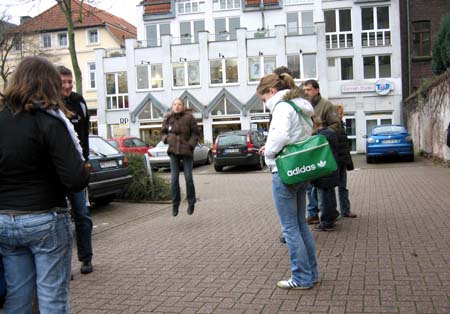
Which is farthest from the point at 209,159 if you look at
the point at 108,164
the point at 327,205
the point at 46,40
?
the point at 46,40

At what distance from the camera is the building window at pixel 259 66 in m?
34.0

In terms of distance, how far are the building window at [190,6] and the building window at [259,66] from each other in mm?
6734

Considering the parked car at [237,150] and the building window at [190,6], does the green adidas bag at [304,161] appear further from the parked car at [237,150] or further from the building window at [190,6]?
the building window at [190,6]

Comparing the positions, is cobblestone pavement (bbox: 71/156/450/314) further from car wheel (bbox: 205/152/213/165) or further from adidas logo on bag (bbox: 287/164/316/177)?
car wheel (bbox: 205/152/213/165)

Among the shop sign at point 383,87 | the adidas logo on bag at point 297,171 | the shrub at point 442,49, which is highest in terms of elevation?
the shrub at point 442,49

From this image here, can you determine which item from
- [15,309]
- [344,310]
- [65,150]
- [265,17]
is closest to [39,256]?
[15,309]

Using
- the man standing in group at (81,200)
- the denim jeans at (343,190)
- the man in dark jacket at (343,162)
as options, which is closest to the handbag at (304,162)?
the man standing in group at (81,200)

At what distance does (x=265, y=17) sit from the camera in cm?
3675

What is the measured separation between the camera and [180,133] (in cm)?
795

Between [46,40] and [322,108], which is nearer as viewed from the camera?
[322,108]

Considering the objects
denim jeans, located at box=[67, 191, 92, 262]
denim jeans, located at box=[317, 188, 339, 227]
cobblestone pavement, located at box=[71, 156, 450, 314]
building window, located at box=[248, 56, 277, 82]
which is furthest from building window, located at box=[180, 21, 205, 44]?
denim jeans, located at box=[67, 191, 92, 262]

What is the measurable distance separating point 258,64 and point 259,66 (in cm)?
16

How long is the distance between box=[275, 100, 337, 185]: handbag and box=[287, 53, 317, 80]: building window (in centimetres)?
2989

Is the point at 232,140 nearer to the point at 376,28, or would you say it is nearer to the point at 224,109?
the point at 224,109
